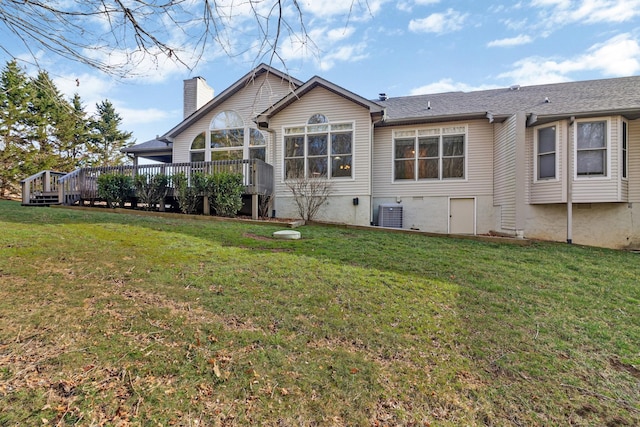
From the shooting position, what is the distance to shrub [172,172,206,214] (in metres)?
10.5

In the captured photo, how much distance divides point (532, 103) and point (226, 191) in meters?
10.6

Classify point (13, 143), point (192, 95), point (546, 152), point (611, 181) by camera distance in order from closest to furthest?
1. point (611, 181)
2. point (546, 152)
3. point (192, 95)
4. point (13, 143)

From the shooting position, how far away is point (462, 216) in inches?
423

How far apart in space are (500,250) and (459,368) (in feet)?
17.0

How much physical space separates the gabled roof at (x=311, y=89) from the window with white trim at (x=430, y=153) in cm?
145

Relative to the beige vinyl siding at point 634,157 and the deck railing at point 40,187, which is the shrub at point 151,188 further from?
the beige vinyl siding at point 634,157

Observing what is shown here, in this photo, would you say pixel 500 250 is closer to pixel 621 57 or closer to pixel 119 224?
pixel 119 224

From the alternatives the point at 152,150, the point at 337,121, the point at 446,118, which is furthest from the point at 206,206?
the point at 446,118

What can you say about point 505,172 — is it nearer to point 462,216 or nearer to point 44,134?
point 462,216

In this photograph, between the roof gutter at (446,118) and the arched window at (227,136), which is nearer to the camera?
the roof gutter at (446,118)

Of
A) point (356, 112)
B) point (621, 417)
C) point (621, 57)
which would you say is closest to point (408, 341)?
point (621, 417)

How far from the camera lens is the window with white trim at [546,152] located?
9195 millimetres

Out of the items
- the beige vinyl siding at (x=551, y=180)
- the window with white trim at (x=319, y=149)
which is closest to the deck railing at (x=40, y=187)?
the window with white trim at (x=319, y=149)

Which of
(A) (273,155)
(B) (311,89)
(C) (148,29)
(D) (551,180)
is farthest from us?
(A) (273,155)
